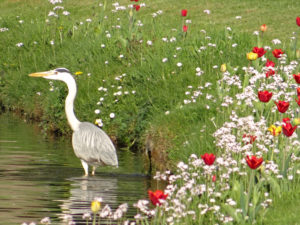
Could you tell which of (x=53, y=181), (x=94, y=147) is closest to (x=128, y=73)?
(x=94, y=147)

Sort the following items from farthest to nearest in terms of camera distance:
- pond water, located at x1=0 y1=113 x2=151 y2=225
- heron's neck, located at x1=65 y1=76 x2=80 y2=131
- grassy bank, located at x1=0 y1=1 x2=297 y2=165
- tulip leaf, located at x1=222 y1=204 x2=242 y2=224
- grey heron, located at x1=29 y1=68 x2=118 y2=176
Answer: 1. heron's neck, located at x1=65 y1=76 x2=80 y2=131
2. grassy bank, located at x1=0 y1=1 x2=297 y2=165
3. grey heron, located at x1=29 y1=68 x2=118 y2=176
4. pond water, located at x1=0 y1=113 x2=151 y2=225
5. tulip leaf, located at x1=222 y1=204 x2=242 y2=224

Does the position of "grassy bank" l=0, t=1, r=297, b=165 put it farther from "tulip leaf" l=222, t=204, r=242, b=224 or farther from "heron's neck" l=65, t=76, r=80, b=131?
"tulip leaf" l=222, t=204, r=242, b=224

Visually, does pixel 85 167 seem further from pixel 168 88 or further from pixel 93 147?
pixel 168 88

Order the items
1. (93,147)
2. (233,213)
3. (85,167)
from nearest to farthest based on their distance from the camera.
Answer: (233,213) → (93,147) → (85,167)

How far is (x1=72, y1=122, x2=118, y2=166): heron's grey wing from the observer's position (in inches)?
465

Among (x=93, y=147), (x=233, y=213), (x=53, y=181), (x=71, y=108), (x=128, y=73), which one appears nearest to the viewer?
(x=233, y=213)

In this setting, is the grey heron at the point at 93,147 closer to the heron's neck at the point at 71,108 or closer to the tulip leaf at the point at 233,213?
the heron's neck at the point at 71,108

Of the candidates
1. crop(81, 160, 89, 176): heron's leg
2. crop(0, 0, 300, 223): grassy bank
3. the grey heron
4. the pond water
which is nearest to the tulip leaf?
crop(0, 0, 300, 223): grassy bank

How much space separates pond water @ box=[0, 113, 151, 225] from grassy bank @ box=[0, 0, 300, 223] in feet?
2.23

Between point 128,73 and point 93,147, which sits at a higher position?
point 128,73

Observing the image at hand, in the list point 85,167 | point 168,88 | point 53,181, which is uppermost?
point 168,88

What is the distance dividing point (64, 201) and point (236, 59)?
5.13 metres

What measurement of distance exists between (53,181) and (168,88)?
10.8ft

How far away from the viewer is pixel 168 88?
13680 mm
